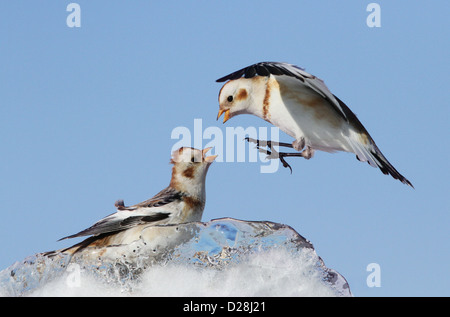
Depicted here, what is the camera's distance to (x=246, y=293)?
596 centimetres

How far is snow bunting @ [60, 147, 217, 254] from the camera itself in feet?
24.5

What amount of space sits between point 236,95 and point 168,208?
1.71 meters

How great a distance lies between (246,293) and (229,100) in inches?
110

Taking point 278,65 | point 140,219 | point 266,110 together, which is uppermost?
point 278,65

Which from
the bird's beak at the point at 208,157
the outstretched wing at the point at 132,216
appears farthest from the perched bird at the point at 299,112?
the outstretched wing at the point at 132,216

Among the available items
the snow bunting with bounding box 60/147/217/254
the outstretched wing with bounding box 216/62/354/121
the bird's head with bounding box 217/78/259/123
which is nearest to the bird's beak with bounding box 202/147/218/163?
the snow bunting with bounding box 60/147/217/254

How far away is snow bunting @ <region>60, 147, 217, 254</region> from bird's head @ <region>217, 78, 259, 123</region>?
1.97 feet

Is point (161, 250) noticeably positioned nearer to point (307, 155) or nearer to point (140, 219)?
point (140, 219)

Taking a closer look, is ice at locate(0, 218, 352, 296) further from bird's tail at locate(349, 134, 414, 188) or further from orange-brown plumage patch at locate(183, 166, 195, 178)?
bird's tail at locate(349, 134, 414, 188)

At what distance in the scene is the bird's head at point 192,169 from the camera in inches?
309

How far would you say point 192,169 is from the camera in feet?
25.9

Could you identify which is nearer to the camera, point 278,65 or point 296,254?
point 296,254

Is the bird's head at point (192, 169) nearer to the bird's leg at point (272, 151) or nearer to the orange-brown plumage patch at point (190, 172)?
the orange-brown plumage patch at point (190, 172)
